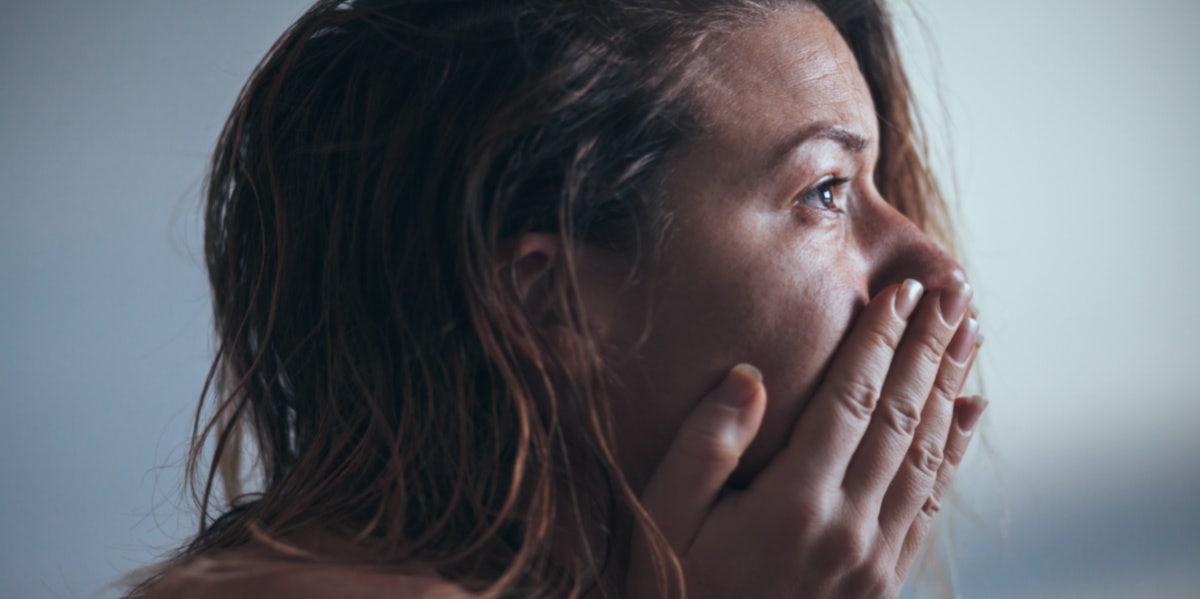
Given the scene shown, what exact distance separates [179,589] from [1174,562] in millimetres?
1658

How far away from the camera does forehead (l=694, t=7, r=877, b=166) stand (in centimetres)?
90

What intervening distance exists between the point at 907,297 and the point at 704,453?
26cm

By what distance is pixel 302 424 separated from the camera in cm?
102

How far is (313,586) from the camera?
2.39 feet

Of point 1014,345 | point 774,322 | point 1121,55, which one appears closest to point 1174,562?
point 1014,345

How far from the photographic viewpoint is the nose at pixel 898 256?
37.9 inches

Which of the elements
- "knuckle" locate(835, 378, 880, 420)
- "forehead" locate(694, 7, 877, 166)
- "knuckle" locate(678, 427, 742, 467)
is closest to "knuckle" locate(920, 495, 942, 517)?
"knuckle" locate(835, 378, 880, 420)

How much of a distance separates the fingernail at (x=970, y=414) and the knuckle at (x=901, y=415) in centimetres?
A: 14

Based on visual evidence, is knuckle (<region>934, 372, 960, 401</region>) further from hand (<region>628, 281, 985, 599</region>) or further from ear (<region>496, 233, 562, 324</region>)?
ear (<region>496, 233, 562, 324</region>)

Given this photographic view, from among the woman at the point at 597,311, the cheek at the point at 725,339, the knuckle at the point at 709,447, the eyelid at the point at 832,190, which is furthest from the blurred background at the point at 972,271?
the knuckle at the point at 709,447

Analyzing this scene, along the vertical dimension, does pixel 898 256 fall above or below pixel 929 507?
above

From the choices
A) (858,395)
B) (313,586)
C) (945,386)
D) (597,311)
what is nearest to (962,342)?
(945,386)

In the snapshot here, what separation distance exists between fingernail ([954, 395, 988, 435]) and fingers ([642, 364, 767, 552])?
0.32 m

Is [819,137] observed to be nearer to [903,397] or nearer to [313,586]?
[903,397]
